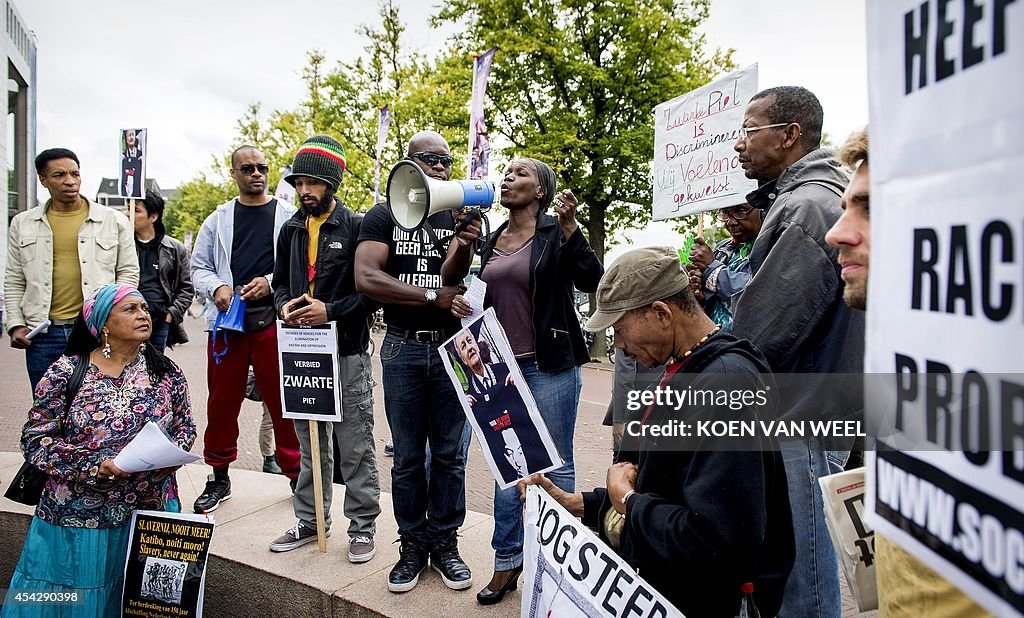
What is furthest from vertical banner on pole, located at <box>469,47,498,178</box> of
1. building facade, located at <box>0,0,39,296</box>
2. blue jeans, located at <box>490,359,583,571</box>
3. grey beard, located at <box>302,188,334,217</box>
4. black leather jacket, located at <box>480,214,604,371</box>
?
building facade, located at <box>0,0,39,296</box>

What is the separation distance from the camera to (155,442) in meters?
2.94

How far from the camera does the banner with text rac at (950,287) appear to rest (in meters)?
0.86

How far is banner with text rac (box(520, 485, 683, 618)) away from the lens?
74.8 inches

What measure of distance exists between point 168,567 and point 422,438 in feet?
3.88

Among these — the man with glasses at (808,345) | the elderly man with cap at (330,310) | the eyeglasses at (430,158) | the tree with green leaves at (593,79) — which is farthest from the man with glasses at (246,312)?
the tree with green leaves at (593,79)

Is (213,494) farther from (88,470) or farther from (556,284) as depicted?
(556,284)

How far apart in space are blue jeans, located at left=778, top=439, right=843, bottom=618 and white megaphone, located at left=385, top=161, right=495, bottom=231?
1.55 metres

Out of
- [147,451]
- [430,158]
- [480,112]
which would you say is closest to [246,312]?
[147,451]

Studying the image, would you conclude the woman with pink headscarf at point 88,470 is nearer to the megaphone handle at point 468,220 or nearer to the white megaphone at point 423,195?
the white megaphone at point 423,195

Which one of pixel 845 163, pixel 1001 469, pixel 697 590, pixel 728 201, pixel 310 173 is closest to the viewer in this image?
pixel 1001 469

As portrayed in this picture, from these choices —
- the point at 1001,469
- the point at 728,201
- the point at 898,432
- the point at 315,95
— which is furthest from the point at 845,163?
the point at 315,95

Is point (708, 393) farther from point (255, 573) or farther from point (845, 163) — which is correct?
point (255, 573)

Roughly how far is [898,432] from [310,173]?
3.28 m

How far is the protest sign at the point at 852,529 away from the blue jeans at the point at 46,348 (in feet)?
14.5
